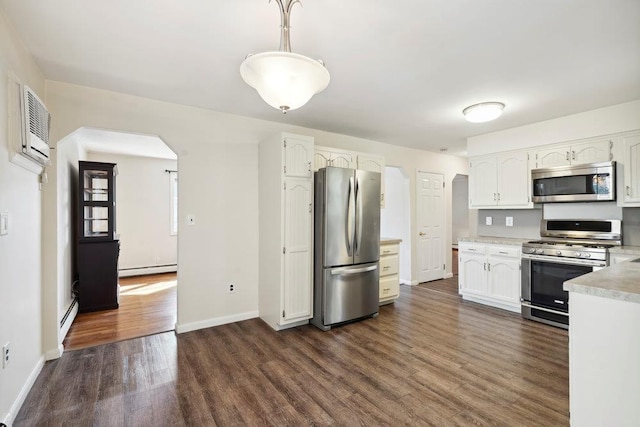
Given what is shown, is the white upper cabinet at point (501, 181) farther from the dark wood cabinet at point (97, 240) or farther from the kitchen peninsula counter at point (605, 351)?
the dark wood cabinet at point (97, 240)

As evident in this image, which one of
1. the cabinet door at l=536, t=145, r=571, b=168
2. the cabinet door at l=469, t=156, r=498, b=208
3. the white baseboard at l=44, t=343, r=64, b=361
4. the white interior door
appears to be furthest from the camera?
the white interior door

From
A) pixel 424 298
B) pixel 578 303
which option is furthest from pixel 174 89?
pixel 424 298

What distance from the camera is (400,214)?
5512 mm

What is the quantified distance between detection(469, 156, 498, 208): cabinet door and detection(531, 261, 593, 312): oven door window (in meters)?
1.13

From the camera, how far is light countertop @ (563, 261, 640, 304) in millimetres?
1339

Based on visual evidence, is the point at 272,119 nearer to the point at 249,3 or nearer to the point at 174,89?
the point at 174,89

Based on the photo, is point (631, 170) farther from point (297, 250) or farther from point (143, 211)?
point (143, 211)

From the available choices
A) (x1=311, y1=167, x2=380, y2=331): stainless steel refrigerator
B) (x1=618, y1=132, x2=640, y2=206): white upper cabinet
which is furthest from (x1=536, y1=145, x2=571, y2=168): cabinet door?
(x1=311, y1=167, x2=380, y2=331): stainless steel refrigerator

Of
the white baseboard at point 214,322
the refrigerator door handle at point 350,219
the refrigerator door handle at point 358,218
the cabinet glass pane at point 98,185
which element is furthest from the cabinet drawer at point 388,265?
the cabinet glass pane at point 98,185

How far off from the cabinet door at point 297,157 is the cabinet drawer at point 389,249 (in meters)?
1.48

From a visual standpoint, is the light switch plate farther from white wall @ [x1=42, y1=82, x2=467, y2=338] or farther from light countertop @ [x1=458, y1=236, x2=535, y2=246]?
light countertop @ [x1=458, y1=236, x2=535, y2=246]

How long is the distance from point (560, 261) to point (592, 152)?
132 centimetres

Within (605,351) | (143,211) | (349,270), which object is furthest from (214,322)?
(143,211)

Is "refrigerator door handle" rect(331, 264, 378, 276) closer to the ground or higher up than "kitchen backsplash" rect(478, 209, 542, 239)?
closer to the ground
